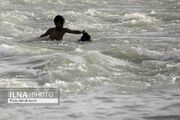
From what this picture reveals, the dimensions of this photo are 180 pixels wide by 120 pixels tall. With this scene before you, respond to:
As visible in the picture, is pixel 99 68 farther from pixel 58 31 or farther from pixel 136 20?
pixel 136 20

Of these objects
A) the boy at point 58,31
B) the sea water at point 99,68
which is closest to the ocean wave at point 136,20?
the sea water at point 99,68

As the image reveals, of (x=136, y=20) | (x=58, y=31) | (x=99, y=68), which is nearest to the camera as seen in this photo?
(x=99, y=68)

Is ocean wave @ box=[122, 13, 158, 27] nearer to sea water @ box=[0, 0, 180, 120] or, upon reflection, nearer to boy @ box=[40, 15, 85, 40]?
sea water @ box=[0, 0, 180, 120]

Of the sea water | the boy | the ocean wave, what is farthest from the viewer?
the ocean wave

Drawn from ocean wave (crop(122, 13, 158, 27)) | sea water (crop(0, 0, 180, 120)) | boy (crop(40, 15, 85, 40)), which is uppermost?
ocean wave (crop(122, 13, 158, 27))

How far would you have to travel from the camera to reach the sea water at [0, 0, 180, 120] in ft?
25.1

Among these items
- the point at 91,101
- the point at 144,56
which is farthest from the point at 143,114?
the point at 144,56

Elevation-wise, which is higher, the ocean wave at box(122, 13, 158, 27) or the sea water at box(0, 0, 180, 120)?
the ocean wave at box(122, 13, 158, 27)

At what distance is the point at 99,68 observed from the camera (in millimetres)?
10109

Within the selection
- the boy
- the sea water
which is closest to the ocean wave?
the sea water

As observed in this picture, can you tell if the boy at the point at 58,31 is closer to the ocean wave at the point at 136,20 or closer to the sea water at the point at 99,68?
the sea water at the point at 99,68

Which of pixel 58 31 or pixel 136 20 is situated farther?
pixel 136 20

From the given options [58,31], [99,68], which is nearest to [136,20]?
[58,31]

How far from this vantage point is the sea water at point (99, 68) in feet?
25.1
